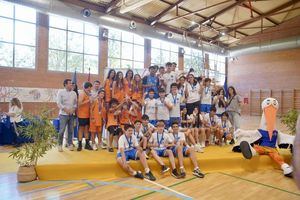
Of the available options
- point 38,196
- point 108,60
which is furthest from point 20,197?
point 108,60

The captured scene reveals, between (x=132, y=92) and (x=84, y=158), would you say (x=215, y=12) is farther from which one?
(x=84, y=158)

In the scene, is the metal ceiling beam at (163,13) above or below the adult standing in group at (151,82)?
above

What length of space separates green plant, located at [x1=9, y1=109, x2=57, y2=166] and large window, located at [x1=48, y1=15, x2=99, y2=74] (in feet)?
27.6

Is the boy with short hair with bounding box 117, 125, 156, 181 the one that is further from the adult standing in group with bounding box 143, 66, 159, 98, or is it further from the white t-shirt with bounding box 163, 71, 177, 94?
the white t-shirt with bounding box 163, 71, 177, 94

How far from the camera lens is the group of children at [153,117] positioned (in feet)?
13.8

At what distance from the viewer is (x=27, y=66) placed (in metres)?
10.8

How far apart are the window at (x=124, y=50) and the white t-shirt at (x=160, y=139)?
9626 millimetres

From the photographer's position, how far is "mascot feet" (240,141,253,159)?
4.53 metres

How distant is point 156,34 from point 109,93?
618cm

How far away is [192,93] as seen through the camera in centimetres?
568

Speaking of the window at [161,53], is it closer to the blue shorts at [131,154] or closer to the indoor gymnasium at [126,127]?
the indoor gymnasium at [126,127]

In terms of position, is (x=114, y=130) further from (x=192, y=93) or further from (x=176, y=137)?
(x=192, y=93)

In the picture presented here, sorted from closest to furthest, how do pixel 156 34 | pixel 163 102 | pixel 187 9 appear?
pixel 163 102
pixel 156 34
pixel 187 9

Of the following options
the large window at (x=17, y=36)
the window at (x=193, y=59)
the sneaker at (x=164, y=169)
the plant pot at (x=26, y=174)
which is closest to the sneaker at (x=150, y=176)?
the sneaker at (x=164, y=169)
